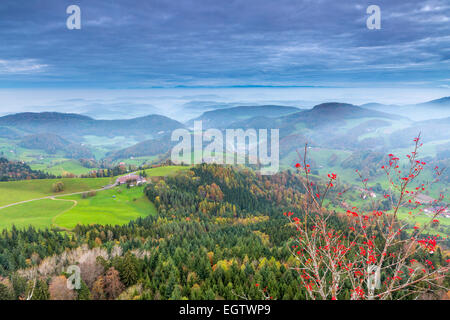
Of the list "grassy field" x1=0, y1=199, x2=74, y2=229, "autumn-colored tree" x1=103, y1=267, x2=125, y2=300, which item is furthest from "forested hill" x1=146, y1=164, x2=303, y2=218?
"autumn-colored tree" x1=103, y1=267, x2=125, y2=300

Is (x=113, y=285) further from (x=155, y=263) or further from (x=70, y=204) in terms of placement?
(x=70, y=204)

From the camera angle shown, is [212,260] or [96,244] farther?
[96,244]

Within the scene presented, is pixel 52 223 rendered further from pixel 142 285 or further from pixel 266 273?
pixel 266 273

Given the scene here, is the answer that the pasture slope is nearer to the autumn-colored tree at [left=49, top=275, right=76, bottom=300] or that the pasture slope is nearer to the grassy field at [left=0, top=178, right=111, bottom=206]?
the grassy field at [left=0, top=178, right=111, bottom=206]

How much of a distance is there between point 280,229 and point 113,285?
63969 mm

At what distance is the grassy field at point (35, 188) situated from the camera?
130125mm

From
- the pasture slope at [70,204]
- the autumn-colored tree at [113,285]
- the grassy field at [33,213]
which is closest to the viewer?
the autumn-colored tree at [113,285]

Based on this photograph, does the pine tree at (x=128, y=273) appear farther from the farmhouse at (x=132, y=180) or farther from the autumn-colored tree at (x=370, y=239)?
the farmhouse at (x=132, y=180)

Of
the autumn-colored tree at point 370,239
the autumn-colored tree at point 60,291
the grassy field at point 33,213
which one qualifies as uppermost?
the autumn-colored tree at point 370,239

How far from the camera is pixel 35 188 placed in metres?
149

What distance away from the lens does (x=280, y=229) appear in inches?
3647

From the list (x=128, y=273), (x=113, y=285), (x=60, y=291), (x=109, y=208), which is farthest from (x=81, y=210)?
(x=60, y=291)

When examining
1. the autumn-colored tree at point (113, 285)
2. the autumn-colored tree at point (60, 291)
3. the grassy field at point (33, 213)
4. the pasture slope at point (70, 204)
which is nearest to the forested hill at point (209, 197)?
the pasture slope at point (70, 204)
